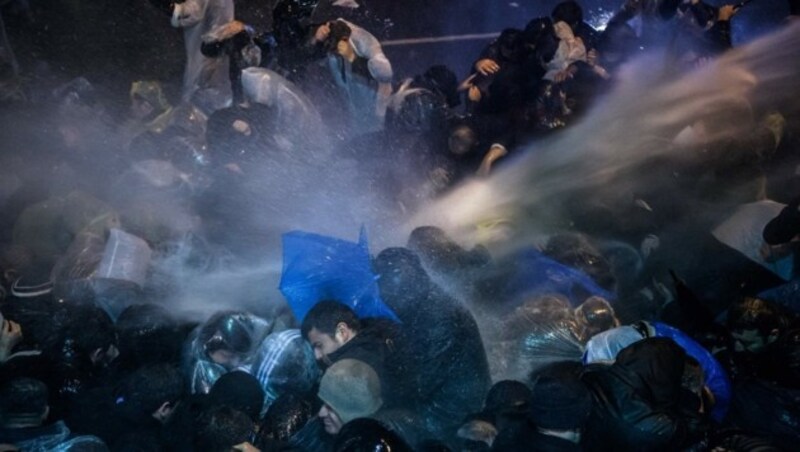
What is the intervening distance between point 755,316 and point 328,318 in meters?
3.32

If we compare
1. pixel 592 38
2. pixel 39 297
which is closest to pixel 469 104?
pixel 592 38

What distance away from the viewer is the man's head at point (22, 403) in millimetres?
3494

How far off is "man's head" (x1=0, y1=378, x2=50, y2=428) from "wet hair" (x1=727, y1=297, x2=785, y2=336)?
5.31m

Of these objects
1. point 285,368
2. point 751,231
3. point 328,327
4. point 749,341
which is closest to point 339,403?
point 328,327

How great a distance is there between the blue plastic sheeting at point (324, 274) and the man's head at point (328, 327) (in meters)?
0.24

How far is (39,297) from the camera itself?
16.5ft

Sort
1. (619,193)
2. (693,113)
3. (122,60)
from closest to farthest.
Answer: (619,193), (693,113), (122,60)

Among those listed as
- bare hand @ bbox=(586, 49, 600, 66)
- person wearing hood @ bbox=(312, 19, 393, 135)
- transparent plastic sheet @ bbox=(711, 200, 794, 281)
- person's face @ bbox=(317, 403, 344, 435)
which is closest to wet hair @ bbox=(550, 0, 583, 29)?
bare hand @ bbox=(586, 49, 600, 66)

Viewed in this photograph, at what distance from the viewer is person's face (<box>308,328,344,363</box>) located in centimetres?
385

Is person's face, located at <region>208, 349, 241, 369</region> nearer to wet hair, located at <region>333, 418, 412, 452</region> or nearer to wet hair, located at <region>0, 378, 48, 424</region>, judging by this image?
wet hair, located at <region>0, 378, 48, 424</region>

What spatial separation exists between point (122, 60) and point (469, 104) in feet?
18.3

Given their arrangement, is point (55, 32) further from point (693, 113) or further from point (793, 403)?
point (793, 403)

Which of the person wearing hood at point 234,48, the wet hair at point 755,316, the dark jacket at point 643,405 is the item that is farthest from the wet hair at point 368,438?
the person wearing hood at point 234,48

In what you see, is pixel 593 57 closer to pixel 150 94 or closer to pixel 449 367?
pixel 449 367
